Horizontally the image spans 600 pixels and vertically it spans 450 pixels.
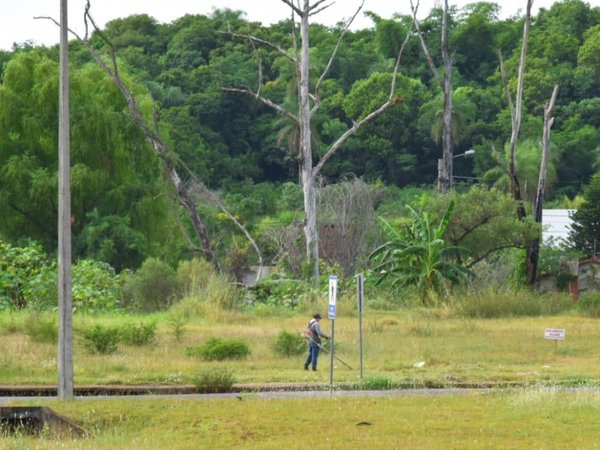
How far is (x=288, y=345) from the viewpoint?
3284 centimetres

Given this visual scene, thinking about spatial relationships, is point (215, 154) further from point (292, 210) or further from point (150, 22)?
point (150, 22)

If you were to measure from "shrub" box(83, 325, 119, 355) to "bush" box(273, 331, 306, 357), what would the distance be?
386cm

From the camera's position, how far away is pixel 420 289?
160 feet

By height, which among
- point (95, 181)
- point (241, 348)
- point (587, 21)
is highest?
point (587, 21)

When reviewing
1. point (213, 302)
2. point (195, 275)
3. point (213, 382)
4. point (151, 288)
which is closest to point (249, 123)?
point (195, 275)

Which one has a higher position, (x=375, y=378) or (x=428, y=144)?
(x=428, y=144)

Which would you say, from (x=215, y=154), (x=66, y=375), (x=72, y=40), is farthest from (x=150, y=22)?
(x=66, y=375)

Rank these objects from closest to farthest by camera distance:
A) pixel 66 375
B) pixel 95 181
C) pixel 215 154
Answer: pixel 66 375 → pixel 95 181 → pixel 215 154

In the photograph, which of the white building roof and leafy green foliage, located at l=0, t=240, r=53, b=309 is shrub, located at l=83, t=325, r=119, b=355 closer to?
leafy green foliage, located at l=0, t=240, r=53, b=309

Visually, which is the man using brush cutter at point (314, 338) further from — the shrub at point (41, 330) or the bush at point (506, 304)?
the bush at point (506, 304)

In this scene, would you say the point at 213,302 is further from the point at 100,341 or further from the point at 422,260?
the point at 100,341

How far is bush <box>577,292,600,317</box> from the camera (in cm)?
4688

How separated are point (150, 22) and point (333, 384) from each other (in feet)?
294

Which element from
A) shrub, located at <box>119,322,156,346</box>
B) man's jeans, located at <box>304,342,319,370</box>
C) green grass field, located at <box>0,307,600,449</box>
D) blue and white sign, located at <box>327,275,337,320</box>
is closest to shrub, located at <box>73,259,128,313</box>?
green grass field, located at <box>0,307,600,449</box>
